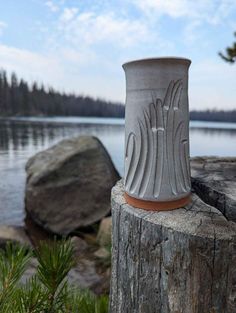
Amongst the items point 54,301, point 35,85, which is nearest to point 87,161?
point 54,301

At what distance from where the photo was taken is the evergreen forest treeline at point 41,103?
42.8 metres

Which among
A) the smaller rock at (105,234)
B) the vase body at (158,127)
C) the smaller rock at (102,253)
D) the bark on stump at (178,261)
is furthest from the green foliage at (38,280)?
the smaller rock at (105,234)

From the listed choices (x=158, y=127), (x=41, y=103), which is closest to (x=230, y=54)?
(x=158, y=127)

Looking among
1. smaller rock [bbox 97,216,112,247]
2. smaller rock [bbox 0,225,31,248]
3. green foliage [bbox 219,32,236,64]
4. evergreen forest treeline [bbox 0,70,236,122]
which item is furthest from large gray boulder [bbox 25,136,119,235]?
evergreen forest treeline [bbox 0,70,236,122]

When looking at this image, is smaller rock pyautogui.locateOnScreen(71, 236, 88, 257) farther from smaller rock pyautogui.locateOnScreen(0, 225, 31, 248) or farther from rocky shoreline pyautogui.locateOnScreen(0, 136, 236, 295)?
smaller rock pyautogui.locateOnScreen(0, 225, 31, 248)

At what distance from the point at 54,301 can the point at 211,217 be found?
0.64 metres

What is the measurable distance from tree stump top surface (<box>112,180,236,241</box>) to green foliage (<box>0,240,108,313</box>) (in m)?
0.27

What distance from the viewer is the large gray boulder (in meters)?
4.04

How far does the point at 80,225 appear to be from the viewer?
4.01 meters

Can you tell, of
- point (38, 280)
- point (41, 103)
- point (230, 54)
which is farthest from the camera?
point (41, 103)

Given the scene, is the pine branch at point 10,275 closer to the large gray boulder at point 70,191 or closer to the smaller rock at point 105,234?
the smaller rock at point 105,234

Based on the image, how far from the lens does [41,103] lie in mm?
46625

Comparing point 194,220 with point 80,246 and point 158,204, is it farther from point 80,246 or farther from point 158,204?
point 80,246

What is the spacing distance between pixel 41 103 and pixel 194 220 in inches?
1901
